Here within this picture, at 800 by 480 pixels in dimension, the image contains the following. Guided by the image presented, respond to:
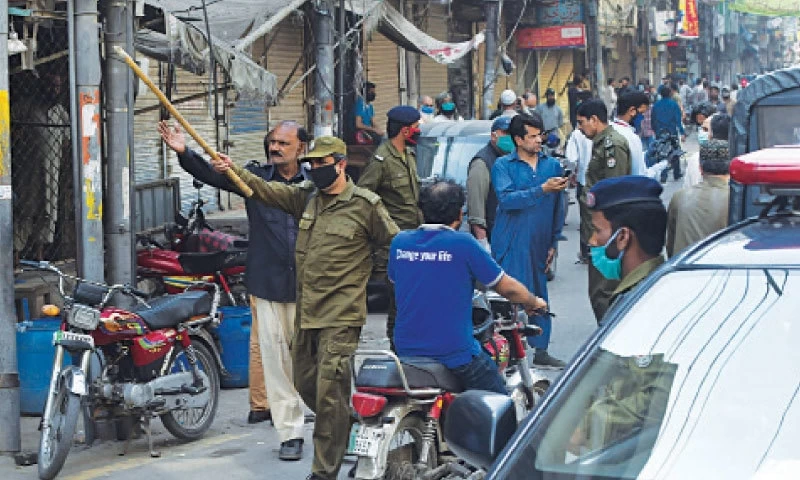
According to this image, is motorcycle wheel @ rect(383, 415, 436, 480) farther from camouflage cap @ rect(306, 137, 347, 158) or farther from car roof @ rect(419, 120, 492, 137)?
car roof @ rect(419, 120, 492, 137)

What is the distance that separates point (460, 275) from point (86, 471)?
2604 mm

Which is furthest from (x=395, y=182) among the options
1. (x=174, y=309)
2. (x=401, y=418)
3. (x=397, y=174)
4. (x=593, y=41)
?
(x=593, y=41)

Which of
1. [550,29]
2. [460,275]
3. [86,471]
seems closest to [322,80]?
[86,471]

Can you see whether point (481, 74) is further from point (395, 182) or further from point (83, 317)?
point (83, 317)

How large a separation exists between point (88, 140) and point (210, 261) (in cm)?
208

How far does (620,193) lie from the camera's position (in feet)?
19.0

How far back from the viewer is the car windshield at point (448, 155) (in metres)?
14.3

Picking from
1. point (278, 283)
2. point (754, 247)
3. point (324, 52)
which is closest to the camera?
point (754, 247)

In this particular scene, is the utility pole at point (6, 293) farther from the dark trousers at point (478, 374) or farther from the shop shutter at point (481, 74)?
the shop shutter at point (481, 74)

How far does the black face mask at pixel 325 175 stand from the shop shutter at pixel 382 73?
17451mm

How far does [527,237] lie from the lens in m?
9.59

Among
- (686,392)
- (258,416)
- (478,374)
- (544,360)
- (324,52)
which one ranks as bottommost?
(258,416)

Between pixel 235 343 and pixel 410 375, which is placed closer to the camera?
pixel 410 375

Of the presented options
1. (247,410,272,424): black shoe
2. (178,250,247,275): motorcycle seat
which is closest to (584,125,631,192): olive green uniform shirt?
(178,250,247,275): motorcycle seat
